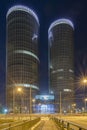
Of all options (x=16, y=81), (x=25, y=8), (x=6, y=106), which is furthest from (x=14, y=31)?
(x=6, y=106)

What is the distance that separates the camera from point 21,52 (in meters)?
179

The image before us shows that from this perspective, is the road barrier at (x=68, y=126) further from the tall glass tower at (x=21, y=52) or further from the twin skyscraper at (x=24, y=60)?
the tall glass tower at (x=21, y=52)

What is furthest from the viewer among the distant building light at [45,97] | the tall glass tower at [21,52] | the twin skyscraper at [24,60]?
the distant building light at [45,97]

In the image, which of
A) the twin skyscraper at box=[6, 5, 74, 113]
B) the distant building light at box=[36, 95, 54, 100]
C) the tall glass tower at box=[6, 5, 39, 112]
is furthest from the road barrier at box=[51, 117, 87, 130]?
the distant building light at box=[36, 95, 54, 100]

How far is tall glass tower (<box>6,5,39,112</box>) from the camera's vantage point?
16862 cm

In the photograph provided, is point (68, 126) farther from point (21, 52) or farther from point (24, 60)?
point (21, 52)

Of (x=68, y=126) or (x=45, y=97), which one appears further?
(x=45, y=97)

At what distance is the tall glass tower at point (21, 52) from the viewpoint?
168625mm

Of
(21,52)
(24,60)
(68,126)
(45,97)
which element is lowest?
(68,126)

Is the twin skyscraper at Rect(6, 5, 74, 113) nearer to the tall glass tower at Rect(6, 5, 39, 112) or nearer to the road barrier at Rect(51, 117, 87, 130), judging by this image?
the tall glass tower at Rect(6, 5, 39, 112)

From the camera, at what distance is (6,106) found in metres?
167

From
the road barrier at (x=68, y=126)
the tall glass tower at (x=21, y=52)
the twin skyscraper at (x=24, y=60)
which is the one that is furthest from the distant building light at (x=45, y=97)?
the road barrier at (x=68, y=126)

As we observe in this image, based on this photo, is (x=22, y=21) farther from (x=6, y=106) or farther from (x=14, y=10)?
(x=6, y=106)

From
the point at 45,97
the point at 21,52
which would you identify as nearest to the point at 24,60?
the point at 21,52
